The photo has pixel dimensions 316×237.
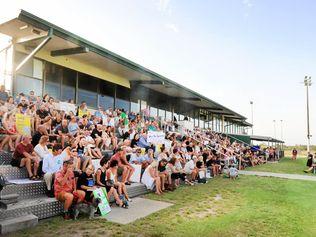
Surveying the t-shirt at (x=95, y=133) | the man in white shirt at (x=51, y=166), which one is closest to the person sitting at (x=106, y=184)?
the man in white shirt at (x=51, y=166)

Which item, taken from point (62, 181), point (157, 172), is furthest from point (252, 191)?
point (62, 181)

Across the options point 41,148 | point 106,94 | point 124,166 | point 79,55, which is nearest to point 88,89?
point 106,94

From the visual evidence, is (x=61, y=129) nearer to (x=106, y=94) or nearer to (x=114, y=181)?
(x=114, y=181)

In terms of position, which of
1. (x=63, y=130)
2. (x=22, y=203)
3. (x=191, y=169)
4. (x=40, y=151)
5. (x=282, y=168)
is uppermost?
(x=63, y=130)

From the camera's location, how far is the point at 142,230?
569cm

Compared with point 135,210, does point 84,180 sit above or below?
above

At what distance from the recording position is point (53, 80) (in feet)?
44.6

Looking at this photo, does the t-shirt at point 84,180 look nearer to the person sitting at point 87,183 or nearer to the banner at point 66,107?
the person sitting at point 87,183

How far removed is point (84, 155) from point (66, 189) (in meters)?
2.60

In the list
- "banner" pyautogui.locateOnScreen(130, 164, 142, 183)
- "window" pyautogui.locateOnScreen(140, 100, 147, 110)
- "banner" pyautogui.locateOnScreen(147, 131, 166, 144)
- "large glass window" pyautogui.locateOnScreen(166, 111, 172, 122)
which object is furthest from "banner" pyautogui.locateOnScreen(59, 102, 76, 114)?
"large glass window" pyautogui.locateOnScreen(166, 111, 172, 122)

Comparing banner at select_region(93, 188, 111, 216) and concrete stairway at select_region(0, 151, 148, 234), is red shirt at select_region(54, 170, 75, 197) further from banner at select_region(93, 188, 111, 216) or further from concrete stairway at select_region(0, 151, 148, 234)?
banner at select_region(93, 188, 111, 216)

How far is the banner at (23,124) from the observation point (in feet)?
28.6

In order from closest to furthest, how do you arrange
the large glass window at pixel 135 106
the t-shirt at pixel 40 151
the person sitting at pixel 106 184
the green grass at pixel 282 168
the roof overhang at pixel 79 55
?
the t-shirt at pixel 40 151 → the person sitting at pixel 106 184 → the roof overhang at pixel 79 55 → the green grass at pixel 282 168 → the large glass window at pixel 135 106

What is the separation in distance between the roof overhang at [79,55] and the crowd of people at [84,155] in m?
2.28
